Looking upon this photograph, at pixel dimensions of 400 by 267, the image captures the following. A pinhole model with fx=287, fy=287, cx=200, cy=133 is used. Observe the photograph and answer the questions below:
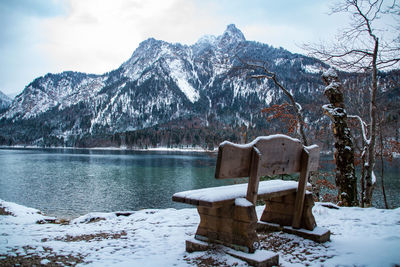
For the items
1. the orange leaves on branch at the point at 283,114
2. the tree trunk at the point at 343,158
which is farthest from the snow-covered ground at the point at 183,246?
the orange leaves on branch at the point at 283,114

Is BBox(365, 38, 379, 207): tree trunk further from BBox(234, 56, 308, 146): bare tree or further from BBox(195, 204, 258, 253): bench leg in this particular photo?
BBox(195, 204, 258, 253): bench leg

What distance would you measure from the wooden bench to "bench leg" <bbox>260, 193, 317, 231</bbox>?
0.02 metres

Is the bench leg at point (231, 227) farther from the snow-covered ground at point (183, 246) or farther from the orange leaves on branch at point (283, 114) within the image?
the orange leaves on branch at point (283, 114)

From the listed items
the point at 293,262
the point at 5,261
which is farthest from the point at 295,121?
the point at 5,261

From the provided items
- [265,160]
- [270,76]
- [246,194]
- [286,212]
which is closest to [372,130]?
[270,76]

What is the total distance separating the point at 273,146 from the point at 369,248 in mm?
2016

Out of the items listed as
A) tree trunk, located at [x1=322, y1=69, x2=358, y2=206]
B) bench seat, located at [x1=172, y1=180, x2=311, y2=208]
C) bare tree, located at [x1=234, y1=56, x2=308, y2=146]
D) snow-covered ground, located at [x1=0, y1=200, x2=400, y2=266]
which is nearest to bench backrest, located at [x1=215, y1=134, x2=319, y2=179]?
bench seat, located at [x1=172, y1=180, x2=311, y2=208]

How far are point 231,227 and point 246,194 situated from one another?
0.50m

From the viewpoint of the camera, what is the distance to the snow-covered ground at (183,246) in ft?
12.8

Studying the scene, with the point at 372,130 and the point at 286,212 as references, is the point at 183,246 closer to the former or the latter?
the point at 286,212

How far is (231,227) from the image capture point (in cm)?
402

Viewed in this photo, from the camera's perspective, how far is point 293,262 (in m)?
3.92

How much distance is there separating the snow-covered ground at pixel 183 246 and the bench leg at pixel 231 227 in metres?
0.23

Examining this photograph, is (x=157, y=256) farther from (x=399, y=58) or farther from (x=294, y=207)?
(x=399, y=58)
